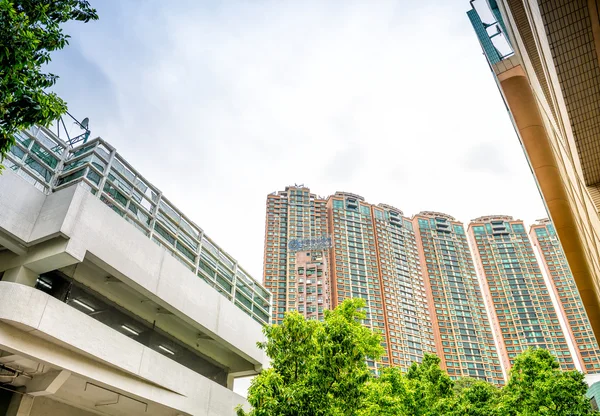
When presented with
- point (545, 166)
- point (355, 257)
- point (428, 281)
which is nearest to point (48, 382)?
point (545, 166)

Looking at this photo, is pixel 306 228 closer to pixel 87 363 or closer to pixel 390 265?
pixel 390 265

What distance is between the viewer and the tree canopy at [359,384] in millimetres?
8789

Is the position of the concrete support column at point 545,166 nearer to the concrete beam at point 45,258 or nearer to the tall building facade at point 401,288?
the concrete beam at point 45,258

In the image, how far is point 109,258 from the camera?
421 inches

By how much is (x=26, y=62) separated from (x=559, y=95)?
6809 millimetres

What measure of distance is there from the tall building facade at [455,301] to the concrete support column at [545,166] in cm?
4926

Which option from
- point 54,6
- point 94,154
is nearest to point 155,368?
point 94,154

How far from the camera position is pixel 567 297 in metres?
60.9

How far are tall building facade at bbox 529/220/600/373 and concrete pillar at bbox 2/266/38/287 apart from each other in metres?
59.5

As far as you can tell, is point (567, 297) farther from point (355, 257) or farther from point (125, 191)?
point (125, 191)

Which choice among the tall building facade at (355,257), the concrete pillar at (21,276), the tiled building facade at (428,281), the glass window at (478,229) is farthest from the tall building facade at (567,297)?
the concrete pillar at (21,276)

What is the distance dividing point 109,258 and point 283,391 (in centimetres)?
607

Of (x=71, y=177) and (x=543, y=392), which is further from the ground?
(x=71, y=177)

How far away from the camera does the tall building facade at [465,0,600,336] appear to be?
4426 millimetres
